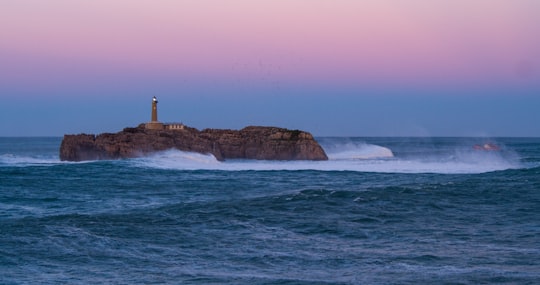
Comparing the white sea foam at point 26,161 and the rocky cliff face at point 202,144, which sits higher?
the rocky cliff face at point 202,144

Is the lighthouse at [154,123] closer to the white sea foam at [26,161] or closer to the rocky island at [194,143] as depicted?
the rocky island at [194,143]

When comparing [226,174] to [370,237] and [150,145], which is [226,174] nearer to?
[150,145]

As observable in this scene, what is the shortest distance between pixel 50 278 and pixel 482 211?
14161 mm

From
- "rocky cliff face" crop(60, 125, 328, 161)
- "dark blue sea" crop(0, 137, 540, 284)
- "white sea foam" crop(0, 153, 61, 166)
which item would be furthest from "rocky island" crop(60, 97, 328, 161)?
"dark blue sea" crop(0, 137, 540, 284)

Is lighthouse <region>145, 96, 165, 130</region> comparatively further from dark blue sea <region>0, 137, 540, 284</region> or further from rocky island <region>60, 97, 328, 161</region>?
dark blue sea <region>0, 137, 540, 284</region>

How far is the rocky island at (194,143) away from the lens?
51375 millimetres

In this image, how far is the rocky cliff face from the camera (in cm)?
5134

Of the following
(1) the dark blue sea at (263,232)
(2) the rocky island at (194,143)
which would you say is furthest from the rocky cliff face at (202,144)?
(1) the dark blue sea at (263,232)

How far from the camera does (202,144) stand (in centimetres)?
5500

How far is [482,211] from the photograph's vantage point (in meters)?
22.4

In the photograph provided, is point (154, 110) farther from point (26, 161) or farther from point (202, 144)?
point (26, 161)

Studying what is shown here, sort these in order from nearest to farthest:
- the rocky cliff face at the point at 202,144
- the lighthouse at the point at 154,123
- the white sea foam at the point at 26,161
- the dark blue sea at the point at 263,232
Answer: the dark blue sea at the point at 263,232
the white sea foam at the point at 26,161
the rocky cliff face at the point at 202,144
the lighthouse at the point at 154,123

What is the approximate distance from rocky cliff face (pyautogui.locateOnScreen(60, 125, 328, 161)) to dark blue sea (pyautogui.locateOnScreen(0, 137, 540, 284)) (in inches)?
705

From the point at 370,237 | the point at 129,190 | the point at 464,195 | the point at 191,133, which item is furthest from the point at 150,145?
the point at 370,237
